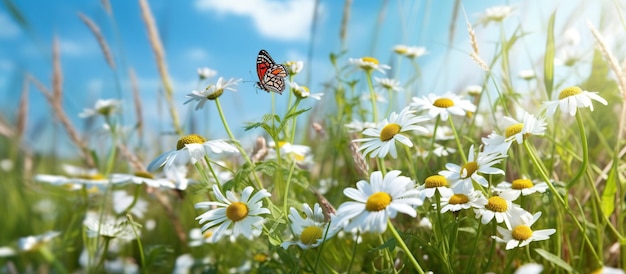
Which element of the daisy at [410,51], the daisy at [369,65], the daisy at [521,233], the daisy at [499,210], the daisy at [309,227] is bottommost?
the daisy at [309,227]

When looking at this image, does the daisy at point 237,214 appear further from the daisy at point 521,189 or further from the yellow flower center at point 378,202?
the daisy at point 521,189

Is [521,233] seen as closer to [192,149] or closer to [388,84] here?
[192,149]

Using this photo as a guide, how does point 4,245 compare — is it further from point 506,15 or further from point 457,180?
point 506,15

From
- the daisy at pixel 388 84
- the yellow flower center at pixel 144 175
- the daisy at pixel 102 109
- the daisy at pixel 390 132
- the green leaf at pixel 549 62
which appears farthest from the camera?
the daisy at pixel 102 109

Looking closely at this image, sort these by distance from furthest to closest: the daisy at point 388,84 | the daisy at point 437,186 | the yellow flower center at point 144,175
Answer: the daisy at point 388,84 → the yellow flower center at point 144,175 → the daisy at point 437,186

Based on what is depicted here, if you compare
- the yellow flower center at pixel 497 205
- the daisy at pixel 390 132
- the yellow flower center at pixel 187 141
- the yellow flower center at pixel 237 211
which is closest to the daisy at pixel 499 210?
the yellow flower center at pixel 497 205

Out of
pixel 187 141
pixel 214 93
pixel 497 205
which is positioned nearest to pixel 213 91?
pixel 214 93

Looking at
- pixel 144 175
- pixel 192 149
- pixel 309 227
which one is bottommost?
pixel 144 175

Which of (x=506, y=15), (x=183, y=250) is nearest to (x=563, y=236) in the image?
(x=506, y=15)
